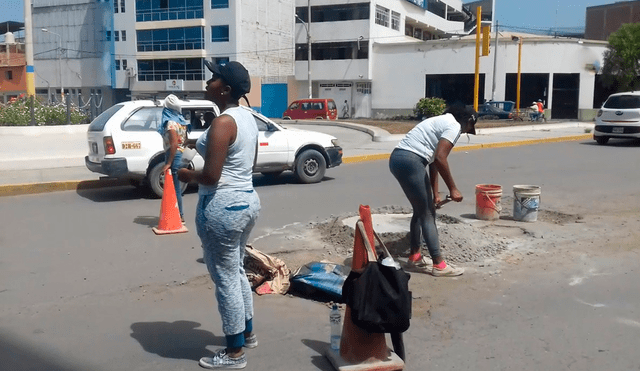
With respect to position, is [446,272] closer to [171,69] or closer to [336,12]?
[336,12]

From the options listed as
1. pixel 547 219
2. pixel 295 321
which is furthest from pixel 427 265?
pixel 547 219

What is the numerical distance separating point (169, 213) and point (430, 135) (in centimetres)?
374

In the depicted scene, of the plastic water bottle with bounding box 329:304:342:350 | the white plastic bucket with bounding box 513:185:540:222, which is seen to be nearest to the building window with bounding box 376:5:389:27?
the white plastic bucket with bounding box 513:185:540:222

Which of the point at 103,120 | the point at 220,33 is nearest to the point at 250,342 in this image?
the point at 103,120

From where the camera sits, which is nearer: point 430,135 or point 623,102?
point 430,135

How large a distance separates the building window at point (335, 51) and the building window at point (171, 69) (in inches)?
350

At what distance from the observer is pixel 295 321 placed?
5078 millimetres

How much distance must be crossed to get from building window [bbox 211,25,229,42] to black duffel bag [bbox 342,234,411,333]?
53.0m

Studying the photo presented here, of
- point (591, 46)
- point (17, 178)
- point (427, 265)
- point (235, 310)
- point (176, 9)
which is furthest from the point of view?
point (176, 9)

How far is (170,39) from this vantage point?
57.3m

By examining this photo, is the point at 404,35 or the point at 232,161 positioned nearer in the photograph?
the point at 232,161

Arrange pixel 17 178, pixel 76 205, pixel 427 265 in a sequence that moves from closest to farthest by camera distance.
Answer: pixel 427 265, pixel 76 205, pixel 17 178

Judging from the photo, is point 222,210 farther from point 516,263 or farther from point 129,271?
point 516,263

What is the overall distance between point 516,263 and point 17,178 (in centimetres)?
992
